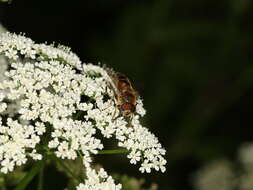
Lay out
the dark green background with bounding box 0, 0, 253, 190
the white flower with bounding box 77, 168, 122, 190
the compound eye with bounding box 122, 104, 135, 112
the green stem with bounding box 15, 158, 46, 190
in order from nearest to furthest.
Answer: the white flower with bounding box 77, 168, 122, 190, the green stem with bounding box 15, 158, 46, 190, the compound eye with bounding box 122, 104, 135, 112, the dark green background with bounding box 0, 0, 253, 190

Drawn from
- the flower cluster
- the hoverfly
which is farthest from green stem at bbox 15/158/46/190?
the hoverfly

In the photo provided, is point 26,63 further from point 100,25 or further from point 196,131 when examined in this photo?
point 100,25

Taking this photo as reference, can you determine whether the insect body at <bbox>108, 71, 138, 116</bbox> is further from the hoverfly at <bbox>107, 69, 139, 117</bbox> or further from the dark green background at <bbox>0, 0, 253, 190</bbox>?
the dark green background at <bbox>0, 0, 253, 190</bbox>

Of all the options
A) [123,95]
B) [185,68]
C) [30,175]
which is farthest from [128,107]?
[185,68]

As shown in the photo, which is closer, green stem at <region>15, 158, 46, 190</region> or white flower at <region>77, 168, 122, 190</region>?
white flower at <region>77, 168, 122, 190</region>

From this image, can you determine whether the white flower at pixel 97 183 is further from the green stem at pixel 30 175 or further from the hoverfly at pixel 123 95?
the hoverfly at pixel 123 95

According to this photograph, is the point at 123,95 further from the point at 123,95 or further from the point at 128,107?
the point at 128,107
